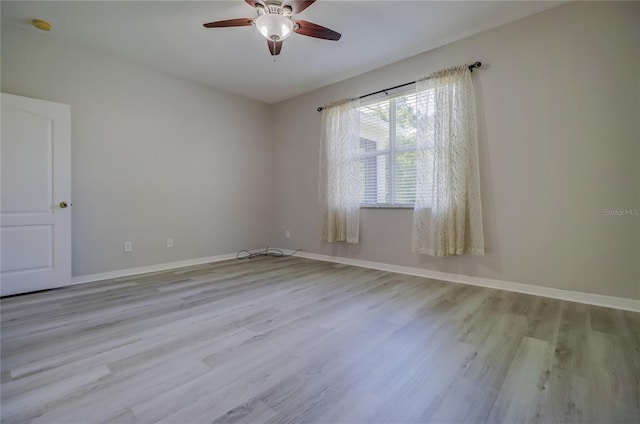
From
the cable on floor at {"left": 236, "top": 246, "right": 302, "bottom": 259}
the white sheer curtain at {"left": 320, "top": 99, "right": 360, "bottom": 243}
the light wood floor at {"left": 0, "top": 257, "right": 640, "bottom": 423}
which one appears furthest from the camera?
the cable on floor at {"left": 236, "top": 246, "right": 302, "bottom": 259}

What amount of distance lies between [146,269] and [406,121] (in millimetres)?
3827

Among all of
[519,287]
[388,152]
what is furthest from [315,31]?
[519,287]

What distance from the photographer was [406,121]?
354 cm

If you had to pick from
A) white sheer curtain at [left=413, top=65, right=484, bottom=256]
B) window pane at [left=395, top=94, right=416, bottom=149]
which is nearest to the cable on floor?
white sheer curtain at [left=413, top=65, right=484, bottom=256]

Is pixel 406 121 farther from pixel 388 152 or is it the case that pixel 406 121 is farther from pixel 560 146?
pixel 560 146

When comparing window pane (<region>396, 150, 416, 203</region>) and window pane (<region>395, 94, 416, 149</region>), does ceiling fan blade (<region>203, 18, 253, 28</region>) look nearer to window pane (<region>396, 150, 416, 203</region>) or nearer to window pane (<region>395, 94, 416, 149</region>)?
window pane (<region>395, 94, 416, 149</region>)

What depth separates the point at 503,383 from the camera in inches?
53.4

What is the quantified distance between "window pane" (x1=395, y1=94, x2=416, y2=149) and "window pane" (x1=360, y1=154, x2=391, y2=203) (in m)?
0.30

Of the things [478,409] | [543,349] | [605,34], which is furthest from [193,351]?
[605,34]

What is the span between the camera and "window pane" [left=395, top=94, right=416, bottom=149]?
3475 mm

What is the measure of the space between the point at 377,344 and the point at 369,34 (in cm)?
300

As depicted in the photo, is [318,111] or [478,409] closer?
[478,409]

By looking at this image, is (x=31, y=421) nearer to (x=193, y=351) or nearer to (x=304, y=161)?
(x=193, y=351)

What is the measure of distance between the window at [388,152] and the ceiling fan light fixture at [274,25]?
182 cm
